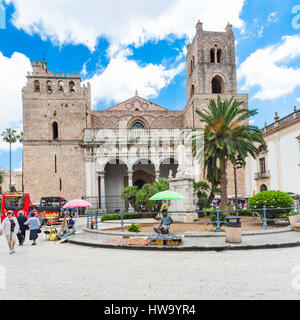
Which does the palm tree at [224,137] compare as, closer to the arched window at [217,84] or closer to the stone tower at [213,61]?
the stone tower at [213,61]

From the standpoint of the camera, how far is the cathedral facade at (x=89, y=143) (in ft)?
88.6

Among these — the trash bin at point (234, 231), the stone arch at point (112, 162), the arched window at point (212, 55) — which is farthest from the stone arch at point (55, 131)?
the trash bin at point (234, 231)

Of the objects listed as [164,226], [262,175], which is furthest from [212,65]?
[164,226]

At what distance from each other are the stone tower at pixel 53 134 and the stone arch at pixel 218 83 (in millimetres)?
15709

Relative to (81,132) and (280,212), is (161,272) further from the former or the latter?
(81,132)

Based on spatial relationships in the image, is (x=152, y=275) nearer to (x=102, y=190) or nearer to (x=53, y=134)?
(x=102, y=190)

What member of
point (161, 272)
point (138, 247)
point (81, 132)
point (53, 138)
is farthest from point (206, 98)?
point (161, 272)

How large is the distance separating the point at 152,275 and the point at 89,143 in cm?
2287

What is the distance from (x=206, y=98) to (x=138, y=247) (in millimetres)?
24124

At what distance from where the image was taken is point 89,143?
88.3 feet

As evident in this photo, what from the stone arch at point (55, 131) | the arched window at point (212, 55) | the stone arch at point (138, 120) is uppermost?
the arched window at point (212, 55)

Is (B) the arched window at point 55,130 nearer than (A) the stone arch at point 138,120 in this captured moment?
Yes

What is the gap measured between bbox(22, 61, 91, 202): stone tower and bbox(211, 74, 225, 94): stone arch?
51.5 ft
